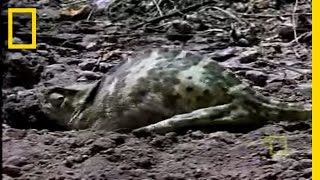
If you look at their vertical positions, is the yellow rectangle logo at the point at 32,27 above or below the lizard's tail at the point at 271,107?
above

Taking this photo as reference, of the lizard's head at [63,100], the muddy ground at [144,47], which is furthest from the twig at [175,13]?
the lizard's head at [63,100]

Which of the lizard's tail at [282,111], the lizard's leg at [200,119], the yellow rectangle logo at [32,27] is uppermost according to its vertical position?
the yellow rectangle logo at [32,27]

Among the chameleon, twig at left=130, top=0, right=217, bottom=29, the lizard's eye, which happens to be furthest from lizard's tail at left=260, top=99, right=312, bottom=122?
the lizard's eye

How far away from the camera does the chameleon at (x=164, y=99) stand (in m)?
1.06

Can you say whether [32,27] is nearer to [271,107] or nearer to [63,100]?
[63,100]

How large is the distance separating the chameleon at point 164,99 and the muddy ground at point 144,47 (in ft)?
0.04

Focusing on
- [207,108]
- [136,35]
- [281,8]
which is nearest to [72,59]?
[136,35]

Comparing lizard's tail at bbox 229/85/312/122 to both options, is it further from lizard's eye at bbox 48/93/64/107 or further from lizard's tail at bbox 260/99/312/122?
lizard's eye at bbox 48/93/64/107

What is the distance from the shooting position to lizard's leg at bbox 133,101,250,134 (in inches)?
41.4

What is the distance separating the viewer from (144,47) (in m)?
1.10

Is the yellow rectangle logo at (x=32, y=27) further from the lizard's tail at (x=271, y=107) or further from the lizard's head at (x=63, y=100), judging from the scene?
the lizard's tail at (x=271, y=107)

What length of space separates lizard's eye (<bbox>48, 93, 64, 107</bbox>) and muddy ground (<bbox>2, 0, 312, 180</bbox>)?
2 centimetres

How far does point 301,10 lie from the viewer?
110 cm

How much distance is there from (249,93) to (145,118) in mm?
153
